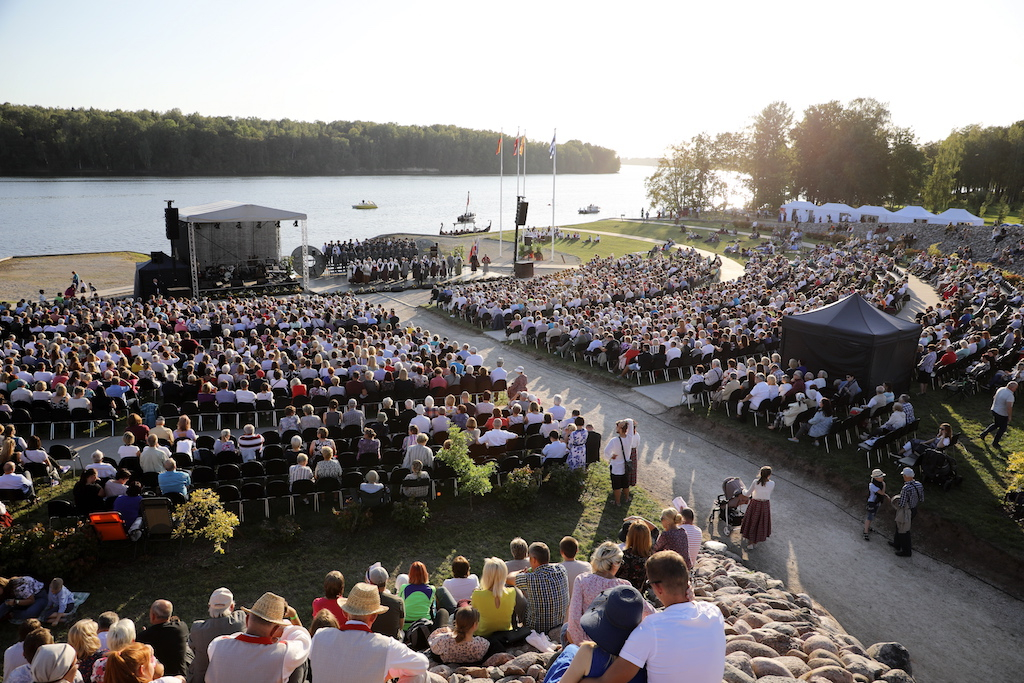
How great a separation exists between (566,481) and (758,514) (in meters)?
2.82

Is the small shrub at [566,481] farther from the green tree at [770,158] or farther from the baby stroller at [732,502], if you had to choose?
the green tree at [770,158]

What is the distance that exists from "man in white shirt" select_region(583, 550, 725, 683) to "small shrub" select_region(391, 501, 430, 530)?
5.84 meters

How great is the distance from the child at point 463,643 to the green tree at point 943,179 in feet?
248

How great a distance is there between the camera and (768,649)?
511cm

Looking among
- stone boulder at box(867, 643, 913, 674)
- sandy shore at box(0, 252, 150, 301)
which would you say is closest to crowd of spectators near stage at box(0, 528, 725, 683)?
stone boulder at box(867, 643, 913, 674)

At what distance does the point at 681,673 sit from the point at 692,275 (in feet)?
96.8

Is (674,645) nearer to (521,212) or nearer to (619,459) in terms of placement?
(619,459)

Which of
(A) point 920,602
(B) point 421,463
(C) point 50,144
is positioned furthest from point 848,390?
(C) point 50,144

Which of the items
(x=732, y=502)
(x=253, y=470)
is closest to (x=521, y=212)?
(x=732, y=502)

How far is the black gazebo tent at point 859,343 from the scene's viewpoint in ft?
44.2

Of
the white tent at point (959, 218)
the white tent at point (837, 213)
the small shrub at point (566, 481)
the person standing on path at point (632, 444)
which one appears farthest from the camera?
the white tent at point (837, 213)

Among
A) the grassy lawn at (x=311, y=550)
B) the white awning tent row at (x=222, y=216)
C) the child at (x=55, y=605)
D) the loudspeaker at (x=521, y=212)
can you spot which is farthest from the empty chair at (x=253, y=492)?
the loudspeaker at (x=521, y=212)

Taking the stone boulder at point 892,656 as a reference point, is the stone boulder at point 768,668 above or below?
above

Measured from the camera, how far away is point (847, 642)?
20.3ft
